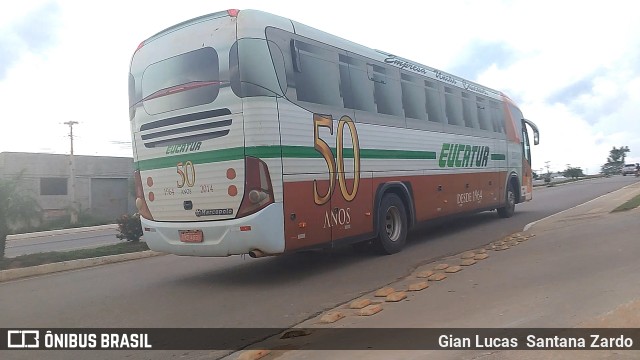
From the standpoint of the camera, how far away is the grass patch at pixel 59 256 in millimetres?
11352

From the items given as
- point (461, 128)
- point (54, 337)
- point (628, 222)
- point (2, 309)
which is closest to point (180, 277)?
point (2, 309)

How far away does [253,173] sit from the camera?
7.40m

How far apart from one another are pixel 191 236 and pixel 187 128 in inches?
63.3

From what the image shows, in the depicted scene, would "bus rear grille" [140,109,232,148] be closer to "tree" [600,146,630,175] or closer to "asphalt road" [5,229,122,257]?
"asphalt road" [5,229,122,257]

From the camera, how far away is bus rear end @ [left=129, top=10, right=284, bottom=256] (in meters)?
7.43

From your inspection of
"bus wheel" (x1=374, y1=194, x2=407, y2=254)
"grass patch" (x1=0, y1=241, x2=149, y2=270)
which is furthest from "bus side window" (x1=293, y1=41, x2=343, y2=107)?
"grass patch" (x1=0, y1=241, x2=149, y2=270)

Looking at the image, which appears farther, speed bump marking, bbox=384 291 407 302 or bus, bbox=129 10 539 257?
bus, bbox=129 10 539 257

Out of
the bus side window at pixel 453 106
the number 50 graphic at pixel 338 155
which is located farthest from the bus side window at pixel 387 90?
the bus side window at pixel 453 106

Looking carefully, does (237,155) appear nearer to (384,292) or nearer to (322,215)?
(322,215)

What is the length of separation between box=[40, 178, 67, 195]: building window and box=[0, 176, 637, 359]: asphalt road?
29.8m

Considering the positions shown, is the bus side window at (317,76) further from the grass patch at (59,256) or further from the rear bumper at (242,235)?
the grass patch at (59,256)

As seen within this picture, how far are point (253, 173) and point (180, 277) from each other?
3067mm

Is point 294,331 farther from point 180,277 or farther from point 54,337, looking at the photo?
point 180,277

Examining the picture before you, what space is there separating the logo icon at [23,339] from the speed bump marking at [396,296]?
4039 millimetres
